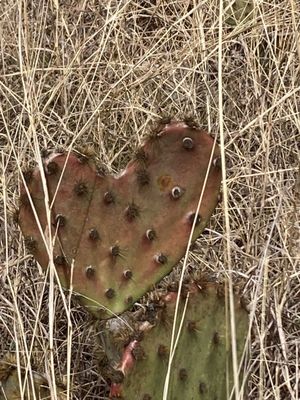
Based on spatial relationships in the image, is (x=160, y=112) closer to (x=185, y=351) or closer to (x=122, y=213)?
(x=122, y=213)

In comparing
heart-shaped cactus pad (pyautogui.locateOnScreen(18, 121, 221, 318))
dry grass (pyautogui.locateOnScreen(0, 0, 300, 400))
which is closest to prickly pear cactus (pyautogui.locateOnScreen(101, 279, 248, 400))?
heart-shaped cactus pad (pyautogui.locateOnScreen(18, 121, 221, 318))

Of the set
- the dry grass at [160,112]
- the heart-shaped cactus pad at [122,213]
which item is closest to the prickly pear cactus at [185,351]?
the heart-shaped cactus pad at [122,213]

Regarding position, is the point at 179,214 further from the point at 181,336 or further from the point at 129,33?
the point at 129,33

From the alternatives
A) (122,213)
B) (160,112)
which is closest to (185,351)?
(122,213)

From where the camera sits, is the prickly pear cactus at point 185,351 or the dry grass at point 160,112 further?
the dry grass at point 160,112

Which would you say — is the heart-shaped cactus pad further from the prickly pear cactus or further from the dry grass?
the dry grass

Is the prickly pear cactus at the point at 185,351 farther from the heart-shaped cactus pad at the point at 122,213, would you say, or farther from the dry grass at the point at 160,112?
the dry grass at the point at 160,112

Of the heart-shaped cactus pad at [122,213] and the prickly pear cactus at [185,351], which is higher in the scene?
the heart-shaped cactus pad at [122,213]
